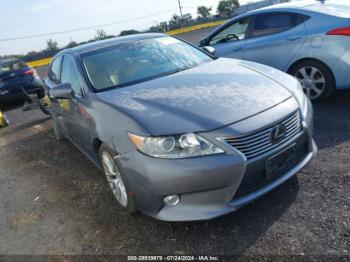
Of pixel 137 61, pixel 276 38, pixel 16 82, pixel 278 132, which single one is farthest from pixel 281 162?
pixel 16 82

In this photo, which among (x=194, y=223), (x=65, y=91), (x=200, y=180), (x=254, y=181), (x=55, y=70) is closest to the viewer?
(x=200, y=180)

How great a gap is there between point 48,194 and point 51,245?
1.18 m

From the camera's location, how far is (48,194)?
4.25 meters

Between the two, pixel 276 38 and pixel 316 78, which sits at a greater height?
pixel 276 38

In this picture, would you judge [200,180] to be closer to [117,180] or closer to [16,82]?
[117,180]

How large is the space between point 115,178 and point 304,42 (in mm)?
3612

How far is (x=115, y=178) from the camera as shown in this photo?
341 cm

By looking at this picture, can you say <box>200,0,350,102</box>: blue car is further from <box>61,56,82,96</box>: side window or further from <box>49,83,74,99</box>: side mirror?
<box>49,83,74,99</box>: side mirror

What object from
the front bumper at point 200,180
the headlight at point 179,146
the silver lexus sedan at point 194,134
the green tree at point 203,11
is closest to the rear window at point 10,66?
the silver lexus sedan at point 194,134

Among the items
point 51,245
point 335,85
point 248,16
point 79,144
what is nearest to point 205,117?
point 51,245

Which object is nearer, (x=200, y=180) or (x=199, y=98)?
(x=200, y=180)

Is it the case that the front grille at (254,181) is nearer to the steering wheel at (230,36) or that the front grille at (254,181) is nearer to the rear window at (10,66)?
the steering wheel at (230,36)

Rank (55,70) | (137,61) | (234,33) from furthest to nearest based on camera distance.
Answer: (234,33) < (55,70) < (137,61)

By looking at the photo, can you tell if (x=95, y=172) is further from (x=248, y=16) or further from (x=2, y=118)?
(x=2, y=118)
